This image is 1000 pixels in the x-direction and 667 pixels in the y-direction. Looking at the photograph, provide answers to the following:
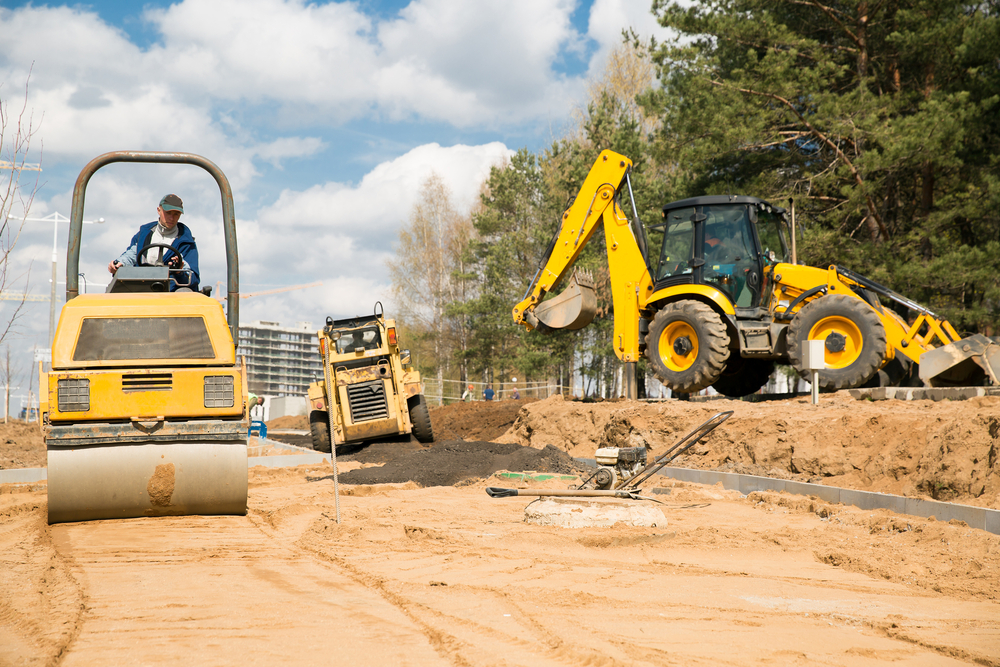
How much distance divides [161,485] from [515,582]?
9.71ft

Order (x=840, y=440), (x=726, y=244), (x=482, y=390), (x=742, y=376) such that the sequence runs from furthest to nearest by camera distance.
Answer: (x=482, y=390) < (x=742, y=376) < (x=726, y=244) < (x=840, y=440)

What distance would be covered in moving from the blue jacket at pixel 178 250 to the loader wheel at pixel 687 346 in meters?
8.37

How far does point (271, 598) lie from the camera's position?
4.22 meters

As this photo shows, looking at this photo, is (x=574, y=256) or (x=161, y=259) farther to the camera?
(x=574, y=256)

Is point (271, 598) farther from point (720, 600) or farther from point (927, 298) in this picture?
point (927, 298)

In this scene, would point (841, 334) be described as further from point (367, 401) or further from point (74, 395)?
point (74, 395)

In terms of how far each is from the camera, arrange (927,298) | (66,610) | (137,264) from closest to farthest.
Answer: (66,610) → (137,264) → (927,298)

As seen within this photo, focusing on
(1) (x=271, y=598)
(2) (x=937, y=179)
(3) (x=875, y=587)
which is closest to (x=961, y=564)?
(3) (x=875, y=587)

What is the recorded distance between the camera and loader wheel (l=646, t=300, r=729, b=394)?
12875mm

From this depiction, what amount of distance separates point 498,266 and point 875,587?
29.6 m

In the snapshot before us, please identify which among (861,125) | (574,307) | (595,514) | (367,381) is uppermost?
(861,125)

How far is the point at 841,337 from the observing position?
12.4 m

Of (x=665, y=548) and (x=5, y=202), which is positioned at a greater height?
(x=5, y=202)

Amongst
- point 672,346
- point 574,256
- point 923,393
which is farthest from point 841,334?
point 574,256
